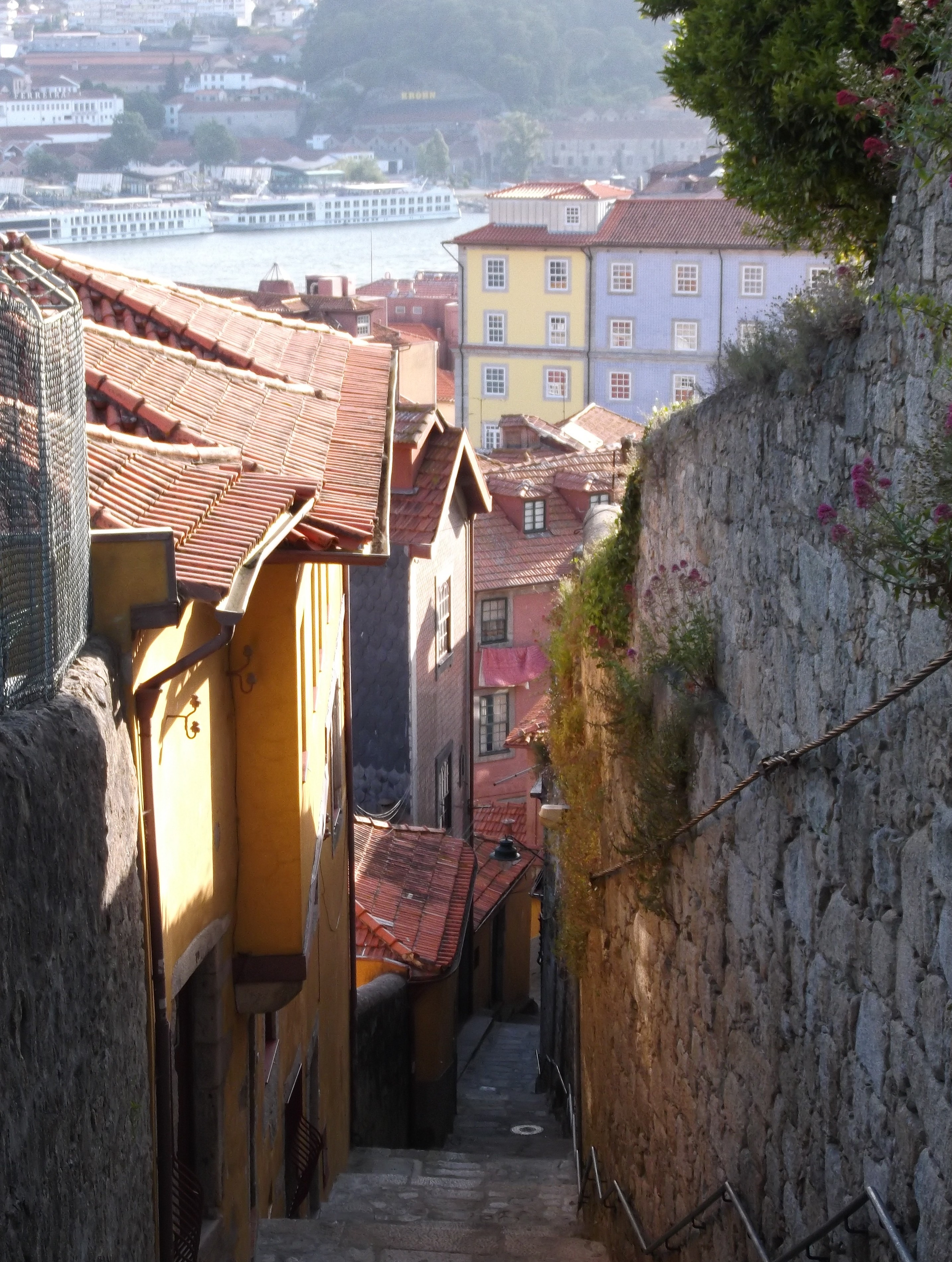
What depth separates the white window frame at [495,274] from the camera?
58.2 m

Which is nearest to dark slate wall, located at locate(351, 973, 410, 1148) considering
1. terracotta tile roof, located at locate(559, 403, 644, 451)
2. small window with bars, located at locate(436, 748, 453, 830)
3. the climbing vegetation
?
the climbing vegetation

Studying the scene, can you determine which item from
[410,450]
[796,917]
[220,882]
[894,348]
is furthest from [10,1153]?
[410,450]

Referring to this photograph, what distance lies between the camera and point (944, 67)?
396 centimetres

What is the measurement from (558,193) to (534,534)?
3146cm

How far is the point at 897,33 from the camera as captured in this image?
384 centimetres

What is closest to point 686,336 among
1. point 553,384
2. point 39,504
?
point 553,384

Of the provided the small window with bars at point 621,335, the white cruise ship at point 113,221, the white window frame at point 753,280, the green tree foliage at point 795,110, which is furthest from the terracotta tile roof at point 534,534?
the white cruise ship at point 113,221

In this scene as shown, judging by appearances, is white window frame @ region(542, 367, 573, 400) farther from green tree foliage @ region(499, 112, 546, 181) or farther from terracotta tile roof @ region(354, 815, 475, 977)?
green tree foliage @ region(499, 112, 546, 181)

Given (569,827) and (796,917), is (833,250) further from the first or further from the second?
(569,827)

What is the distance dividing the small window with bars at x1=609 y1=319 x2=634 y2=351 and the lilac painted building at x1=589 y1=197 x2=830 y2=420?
0.09 feet

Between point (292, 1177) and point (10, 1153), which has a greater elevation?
point (10, 1153)

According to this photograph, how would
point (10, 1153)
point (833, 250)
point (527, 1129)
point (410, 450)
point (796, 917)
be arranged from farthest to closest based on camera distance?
1. point (410, 450)
2. point (527, 1129)
3. point (833, 250)
4. point (796, 917)
5. point (10, 1153)

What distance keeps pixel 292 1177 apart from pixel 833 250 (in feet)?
22.8

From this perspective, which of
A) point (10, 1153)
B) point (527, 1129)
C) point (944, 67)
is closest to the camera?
point (10, 1153)
